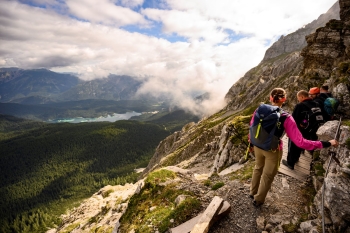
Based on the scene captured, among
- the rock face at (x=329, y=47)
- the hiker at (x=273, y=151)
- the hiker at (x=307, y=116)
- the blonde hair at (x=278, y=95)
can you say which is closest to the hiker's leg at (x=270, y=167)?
the hiker at (x=273, y=151)

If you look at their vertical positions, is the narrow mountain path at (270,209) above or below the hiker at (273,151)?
below

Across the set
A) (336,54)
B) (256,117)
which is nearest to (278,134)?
(256,117)

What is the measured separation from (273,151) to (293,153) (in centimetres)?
510

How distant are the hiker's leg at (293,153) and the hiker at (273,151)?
396cm

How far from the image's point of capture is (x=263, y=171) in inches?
374

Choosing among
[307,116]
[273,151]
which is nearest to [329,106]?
[307,116]

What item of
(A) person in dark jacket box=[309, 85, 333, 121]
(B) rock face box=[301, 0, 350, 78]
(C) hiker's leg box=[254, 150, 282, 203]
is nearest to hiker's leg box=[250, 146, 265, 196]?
(C) hiker's leg box=[254, 150, 282, 203]

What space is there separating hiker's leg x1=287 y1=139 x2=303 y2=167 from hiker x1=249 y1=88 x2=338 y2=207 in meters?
3.96

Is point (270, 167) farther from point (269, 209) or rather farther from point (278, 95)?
point (278, 95)

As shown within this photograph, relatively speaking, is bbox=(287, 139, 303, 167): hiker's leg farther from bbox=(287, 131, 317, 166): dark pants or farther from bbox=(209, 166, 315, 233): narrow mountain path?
bbox=(209, 166, 315, 233): narrow mountain path

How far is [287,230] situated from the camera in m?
8.30

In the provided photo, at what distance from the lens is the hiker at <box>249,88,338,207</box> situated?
8312 mm

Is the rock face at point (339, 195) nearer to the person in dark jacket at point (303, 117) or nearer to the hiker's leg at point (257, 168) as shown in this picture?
the hiker's leg at point (257, 168)

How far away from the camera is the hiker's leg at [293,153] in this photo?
1254cm
